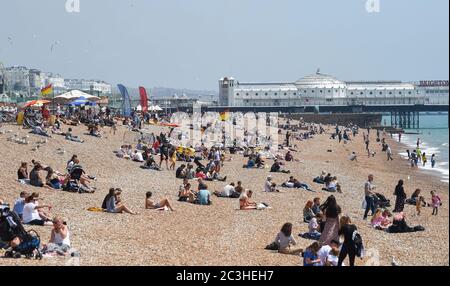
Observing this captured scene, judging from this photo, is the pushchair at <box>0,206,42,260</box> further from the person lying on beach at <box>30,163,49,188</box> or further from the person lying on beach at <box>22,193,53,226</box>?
the person lying on beach at <box>30,163,49,188</box>

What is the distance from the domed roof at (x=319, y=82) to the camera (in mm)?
102375

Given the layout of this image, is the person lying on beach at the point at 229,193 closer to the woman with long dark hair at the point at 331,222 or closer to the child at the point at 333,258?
the woman with long dark hair at the point at 331,222

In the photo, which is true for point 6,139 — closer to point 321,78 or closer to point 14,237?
point 14,237

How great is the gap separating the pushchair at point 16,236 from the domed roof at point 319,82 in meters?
95.8

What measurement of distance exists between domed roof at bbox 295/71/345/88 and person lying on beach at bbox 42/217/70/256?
95484 mm

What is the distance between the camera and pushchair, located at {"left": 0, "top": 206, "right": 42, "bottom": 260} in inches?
293

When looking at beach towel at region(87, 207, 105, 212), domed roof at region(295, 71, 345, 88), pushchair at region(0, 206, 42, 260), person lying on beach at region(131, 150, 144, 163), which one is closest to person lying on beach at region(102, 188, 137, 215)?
beach towel at region(87, 207, 105, 212)

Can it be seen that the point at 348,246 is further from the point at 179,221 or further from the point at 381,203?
the point at 381,203

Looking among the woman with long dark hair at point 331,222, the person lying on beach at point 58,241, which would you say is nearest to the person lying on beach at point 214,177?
the woman with long dark hair at point 331,222

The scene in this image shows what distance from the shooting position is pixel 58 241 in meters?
7.93

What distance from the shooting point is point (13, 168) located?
46.5ft

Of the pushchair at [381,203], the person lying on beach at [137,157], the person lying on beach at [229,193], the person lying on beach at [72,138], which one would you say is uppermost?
the person lying on beach at [72,138]
